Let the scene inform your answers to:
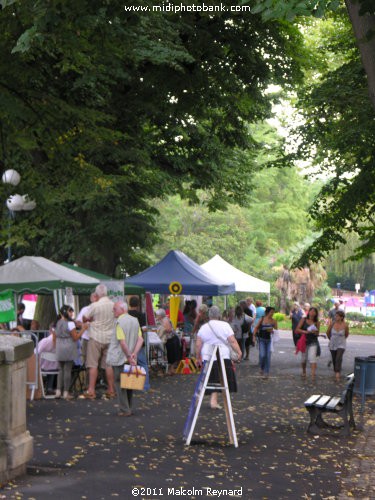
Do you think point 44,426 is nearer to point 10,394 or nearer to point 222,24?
point 10,394

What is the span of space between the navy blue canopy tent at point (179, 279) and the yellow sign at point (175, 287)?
0.15m

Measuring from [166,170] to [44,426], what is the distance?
49.8 ft

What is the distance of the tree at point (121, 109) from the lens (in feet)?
50.4

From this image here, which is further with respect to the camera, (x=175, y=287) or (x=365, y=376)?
(x=175, y=287)

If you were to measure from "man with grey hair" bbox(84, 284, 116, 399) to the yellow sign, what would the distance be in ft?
23.8

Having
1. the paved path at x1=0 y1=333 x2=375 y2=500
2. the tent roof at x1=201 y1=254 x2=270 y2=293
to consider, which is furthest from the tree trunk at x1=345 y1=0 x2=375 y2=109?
the tent roof at x1=201 y1=254 x2=270 y2=293

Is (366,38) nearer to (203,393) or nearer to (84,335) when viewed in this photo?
(203,393)

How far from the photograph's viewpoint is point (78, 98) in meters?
19.4

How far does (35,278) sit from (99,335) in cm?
167

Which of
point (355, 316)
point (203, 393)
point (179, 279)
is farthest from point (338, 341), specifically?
point (355, 316)

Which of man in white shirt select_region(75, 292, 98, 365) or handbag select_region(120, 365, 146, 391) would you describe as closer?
handbag select_region(120, 365, 146, 391)

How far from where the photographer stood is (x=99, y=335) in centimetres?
1777

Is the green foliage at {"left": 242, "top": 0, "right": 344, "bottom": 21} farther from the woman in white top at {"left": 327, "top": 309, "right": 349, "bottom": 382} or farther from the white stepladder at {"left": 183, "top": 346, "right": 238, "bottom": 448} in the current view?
the woman in white top at {"left": 327, "top": 309, "right": 349, "bottom": 382}

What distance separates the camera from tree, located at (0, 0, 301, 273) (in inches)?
605
